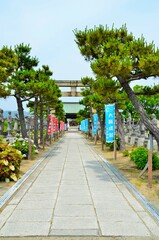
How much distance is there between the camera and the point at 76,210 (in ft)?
19.9

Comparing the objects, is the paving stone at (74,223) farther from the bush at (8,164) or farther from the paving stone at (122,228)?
the bush at (8,164)

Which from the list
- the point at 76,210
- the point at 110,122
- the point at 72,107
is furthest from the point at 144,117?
the point at 72,107

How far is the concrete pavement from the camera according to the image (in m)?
4.90

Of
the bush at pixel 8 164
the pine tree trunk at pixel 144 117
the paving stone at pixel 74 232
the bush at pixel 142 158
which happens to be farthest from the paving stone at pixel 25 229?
the bush at pixel 142 158

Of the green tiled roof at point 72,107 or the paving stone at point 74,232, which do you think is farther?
the green tiled roof at point 72,107

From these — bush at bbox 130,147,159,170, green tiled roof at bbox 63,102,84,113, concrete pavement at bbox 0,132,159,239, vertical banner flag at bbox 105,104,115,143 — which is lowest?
concrete pavement at bbox 0,132,159,239

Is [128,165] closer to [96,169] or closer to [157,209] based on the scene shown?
[96,169]

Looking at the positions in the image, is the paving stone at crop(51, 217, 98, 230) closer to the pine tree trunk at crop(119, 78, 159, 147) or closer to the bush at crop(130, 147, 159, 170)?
→ the pine tree trunk at crop(119, 78, 159, 147)

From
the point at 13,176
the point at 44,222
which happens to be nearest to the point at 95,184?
the point at 13,176

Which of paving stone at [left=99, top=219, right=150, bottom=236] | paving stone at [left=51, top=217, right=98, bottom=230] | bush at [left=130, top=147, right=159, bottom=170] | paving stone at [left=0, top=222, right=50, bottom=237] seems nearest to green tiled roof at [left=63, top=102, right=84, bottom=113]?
bush at [left=130, top=147, right=159, bottom=170]

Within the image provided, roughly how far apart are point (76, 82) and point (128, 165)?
90.1 feet

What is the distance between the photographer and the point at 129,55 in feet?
30.7

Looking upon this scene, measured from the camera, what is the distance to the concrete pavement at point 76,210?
16.1ft

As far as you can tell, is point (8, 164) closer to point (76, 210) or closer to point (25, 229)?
point (76, 210)
